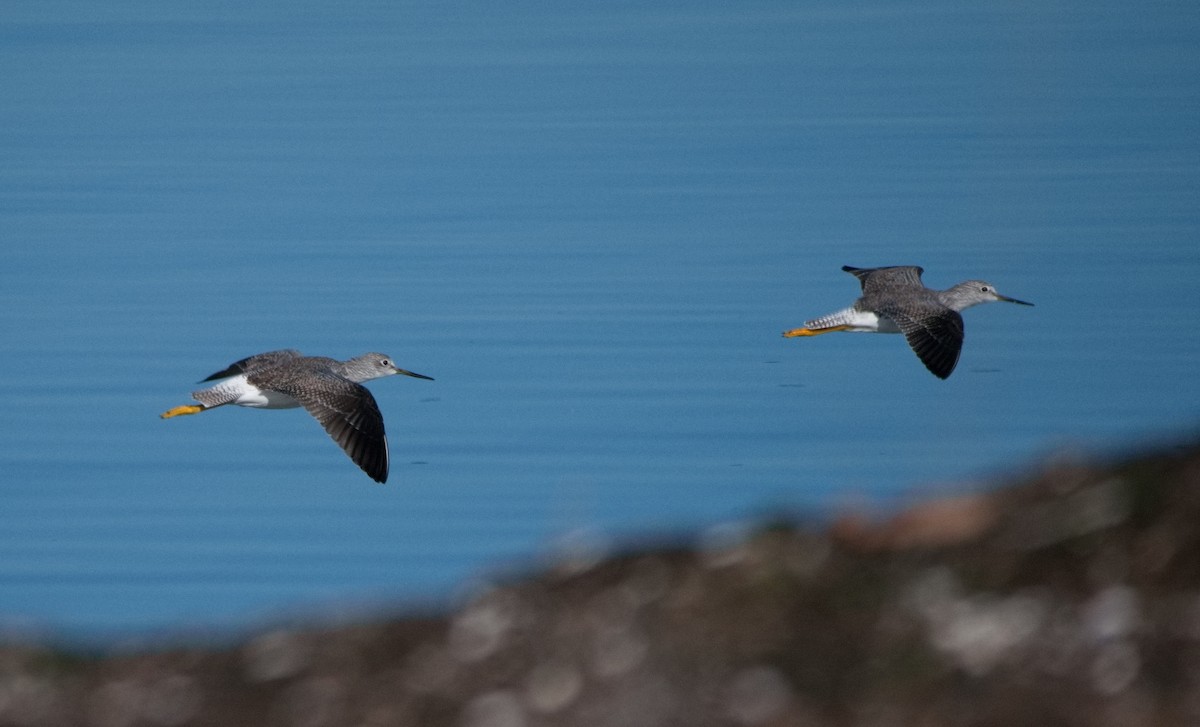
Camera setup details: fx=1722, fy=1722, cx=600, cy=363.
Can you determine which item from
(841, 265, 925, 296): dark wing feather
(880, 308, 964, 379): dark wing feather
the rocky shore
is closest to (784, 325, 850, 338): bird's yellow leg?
(841, 265, 925, 296): dark wing feather

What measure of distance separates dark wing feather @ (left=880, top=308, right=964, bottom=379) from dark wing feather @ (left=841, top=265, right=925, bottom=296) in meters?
0.65

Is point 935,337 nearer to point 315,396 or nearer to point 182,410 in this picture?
point 315,396

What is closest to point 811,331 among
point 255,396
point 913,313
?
point 913,313

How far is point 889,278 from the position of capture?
1558 centimetres

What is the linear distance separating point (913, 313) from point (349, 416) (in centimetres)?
489

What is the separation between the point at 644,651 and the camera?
16.0ft

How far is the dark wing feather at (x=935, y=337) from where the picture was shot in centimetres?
1380

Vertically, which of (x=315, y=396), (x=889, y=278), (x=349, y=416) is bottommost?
(x=349, y=416)

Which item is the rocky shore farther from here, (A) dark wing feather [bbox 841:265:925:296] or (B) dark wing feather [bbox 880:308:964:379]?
(A) dark wing feather [bbox 841:265:925:296]

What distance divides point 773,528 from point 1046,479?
903mm

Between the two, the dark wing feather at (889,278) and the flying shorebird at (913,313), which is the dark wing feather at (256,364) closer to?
the flying shorebird at (913,313)

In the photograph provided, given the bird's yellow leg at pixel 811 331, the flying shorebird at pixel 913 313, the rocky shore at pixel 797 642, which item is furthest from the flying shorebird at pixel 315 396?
the rocky shore at pixel 797 642

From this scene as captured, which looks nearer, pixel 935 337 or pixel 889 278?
pixel 935 337

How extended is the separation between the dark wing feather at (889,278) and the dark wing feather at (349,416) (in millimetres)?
4855
